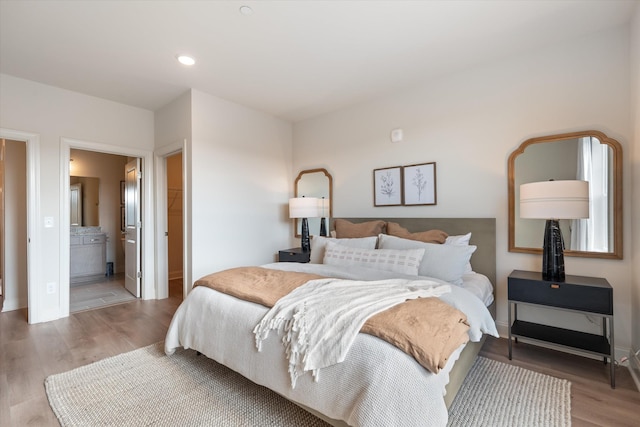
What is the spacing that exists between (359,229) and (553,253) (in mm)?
1761

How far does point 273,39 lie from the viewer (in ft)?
8.25

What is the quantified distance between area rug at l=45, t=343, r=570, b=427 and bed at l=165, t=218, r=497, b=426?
193 millimetres

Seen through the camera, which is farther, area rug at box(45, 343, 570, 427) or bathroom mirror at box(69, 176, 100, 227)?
bathroom mirror at box(69, 176, 100, 227)

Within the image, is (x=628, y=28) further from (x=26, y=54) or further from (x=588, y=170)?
(x=26, y=54)

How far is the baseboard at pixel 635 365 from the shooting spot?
201 cm

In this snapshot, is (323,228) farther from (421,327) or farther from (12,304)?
(12,304)

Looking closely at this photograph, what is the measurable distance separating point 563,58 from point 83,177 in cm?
709

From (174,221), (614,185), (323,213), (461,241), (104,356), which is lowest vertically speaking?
(104,356)

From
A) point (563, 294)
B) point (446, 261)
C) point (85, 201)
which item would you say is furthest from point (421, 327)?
point (85, 201)

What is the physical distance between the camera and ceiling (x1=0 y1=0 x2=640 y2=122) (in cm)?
214

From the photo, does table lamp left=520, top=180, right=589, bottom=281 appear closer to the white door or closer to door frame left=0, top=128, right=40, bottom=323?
the white door

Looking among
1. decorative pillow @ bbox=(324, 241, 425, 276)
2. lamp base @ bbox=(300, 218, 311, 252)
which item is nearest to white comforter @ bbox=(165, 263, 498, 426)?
decorative pillow @ bbox=(324, 241, 425, 276)

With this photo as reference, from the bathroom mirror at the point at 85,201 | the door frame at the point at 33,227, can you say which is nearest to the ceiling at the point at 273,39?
the door frame at the point at 33,227

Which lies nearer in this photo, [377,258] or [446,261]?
[446,261]
